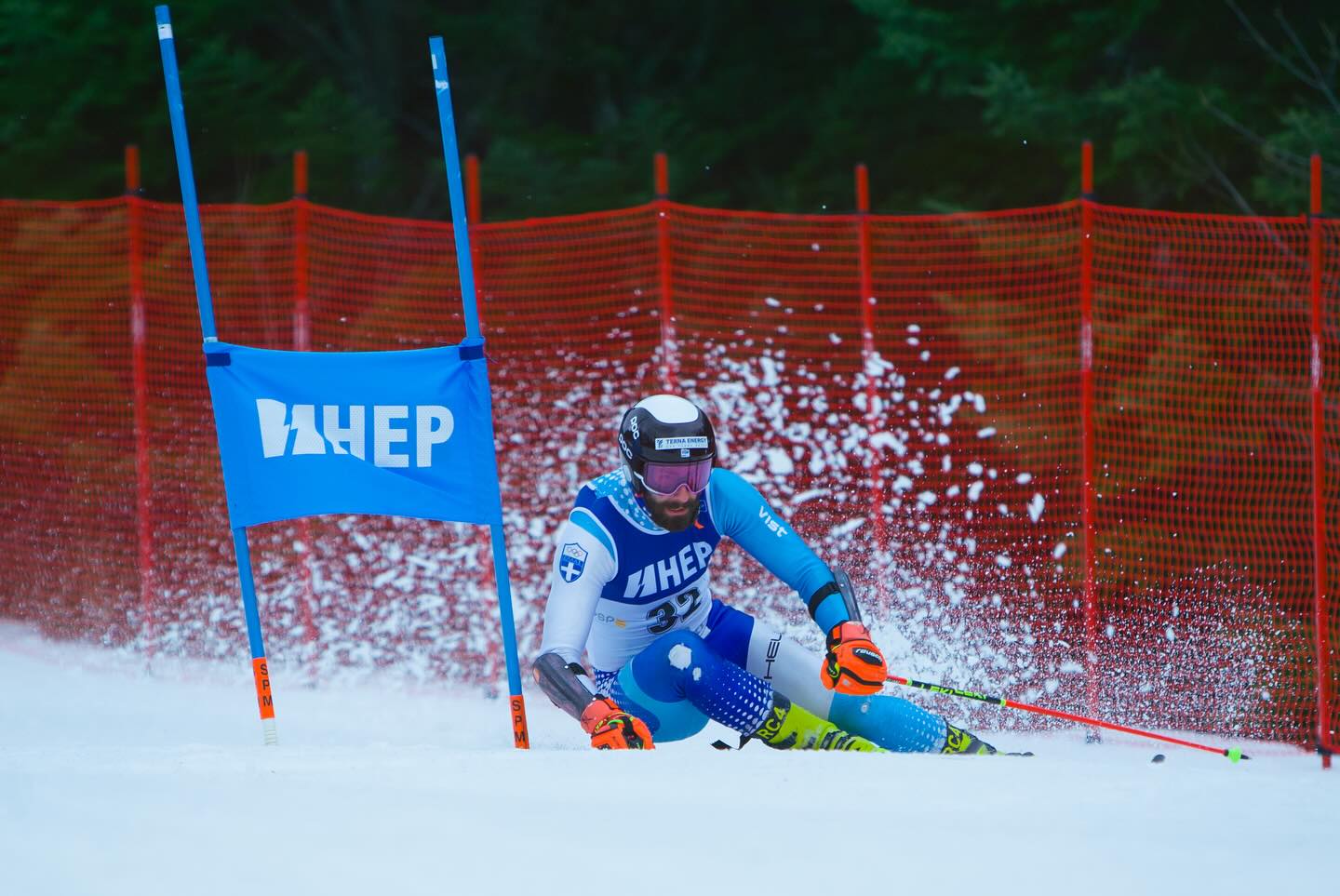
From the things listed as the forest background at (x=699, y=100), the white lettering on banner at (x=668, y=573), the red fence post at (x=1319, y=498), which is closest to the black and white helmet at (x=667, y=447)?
the white lettering on banner at (x=668, y=573)

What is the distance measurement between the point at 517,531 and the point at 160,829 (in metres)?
4.28

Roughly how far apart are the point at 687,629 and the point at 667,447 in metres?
0.68

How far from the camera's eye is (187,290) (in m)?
7.75

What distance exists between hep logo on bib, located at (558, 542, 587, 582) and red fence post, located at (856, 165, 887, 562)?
8.83 feet

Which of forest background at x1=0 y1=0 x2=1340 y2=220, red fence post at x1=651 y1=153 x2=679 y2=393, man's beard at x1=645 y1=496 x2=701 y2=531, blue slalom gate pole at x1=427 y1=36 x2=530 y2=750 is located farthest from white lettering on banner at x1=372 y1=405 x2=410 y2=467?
forest background at x1=0 y1=0 x2=1340 y2=220

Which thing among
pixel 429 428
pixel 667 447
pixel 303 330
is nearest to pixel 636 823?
pixel 667 447

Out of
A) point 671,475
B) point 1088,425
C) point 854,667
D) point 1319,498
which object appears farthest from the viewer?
point 1088,425

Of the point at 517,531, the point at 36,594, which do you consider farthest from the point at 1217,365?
the point at 36,594

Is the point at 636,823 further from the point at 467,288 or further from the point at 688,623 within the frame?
the point at 467,288

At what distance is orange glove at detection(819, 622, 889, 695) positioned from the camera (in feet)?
14.4

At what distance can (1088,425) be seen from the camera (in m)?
6.66

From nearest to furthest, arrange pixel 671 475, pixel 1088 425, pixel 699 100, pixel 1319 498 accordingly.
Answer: pixel 671 475, pixel 1319 498, pixel 1088 425, pixel 699 100

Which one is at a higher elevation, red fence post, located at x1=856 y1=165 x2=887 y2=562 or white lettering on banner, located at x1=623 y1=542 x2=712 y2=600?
red fence post, located at x1=856 y1=165 x2=887 y2=562

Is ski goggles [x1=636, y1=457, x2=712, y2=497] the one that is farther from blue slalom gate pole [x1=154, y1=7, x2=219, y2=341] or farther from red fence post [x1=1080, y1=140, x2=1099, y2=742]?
red fence post [x1=1080, y1=140, x2=1099, y2=742]
